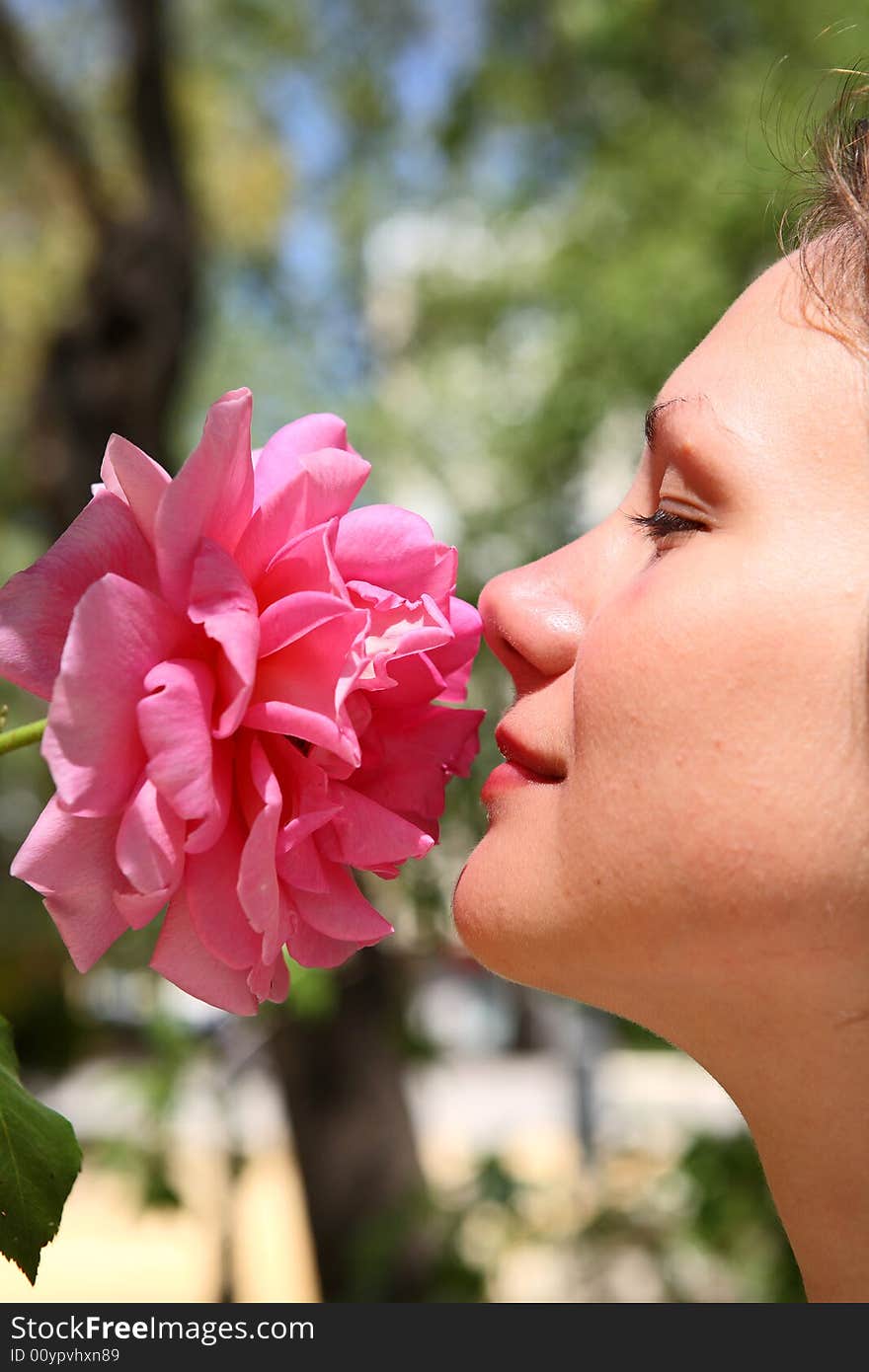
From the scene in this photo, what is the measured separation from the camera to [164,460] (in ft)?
18.4

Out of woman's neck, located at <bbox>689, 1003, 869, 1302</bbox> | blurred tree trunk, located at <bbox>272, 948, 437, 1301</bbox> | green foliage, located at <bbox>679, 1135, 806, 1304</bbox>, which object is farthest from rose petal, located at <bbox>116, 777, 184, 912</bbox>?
blurred tree trunk, located at <bbox>272, 948, 437, 1301</bbox>

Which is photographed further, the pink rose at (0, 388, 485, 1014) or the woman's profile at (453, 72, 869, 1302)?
the woman's profile at (453, 72, 869, 1302)

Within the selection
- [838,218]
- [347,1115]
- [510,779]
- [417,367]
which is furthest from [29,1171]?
[417,367]

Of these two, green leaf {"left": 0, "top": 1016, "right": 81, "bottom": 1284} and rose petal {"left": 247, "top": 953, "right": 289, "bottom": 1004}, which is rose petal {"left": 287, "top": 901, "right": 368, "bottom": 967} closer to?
rose petal {"left": 247, "top": 953, "right": 289, "bottom": 1004}

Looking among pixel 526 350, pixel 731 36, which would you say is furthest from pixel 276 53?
pixel 731 36

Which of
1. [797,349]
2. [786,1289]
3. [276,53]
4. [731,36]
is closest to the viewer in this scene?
[797,349]

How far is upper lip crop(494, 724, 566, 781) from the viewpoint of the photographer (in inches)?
56.3

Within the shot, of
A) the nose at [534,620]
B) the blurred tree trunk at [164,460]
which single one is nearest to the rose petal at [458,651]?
the nose at [534,620]

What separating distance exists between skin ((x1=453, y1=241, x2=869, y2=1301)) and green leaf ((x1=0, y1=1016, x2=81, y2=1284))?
44 cm

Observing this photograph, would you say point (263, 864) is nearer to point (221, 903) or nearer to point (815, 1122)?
point (221, 903)

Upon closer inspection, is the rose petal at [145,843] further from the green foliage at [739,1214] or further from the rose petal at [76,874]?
the green foliage at [739,1214]

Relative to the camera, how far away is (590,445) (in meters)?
5.55

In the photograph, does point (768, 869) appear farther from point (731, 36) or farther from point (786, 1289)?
point (731, 36)

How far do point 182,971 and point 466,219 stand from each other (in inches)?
349
